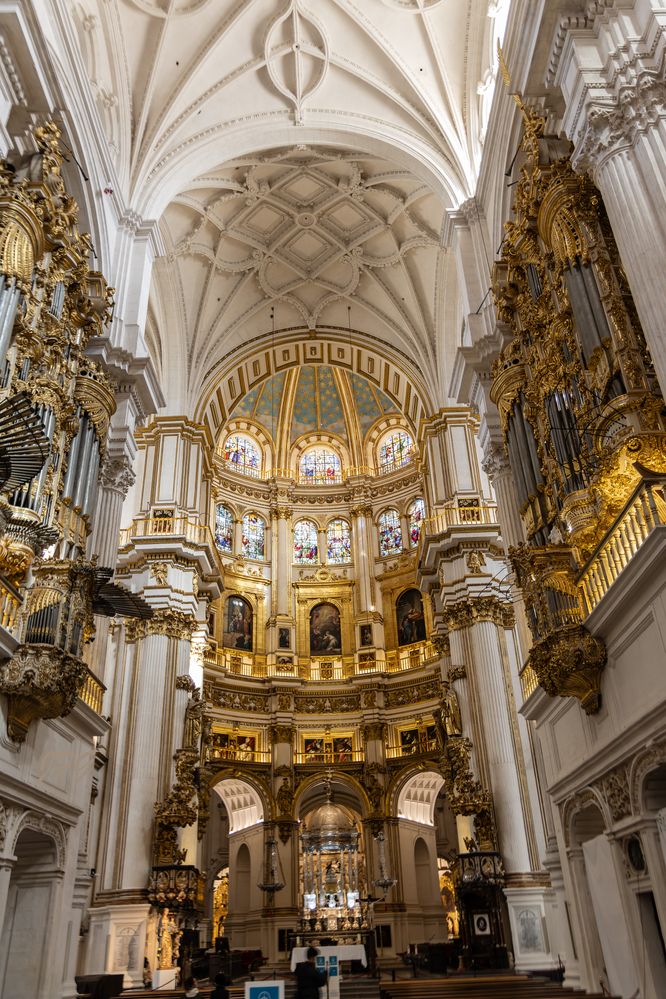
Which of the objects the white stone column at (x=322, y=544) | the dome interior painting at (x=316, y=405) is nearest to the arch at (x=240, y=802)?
the white stone column at (x=322, y=544)

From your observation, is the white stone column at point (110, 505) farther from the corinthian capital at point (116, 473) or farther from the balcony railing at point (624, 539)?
the balcony railing at point (624, 539)

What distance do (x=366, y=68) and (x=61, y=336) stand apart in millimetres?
13060

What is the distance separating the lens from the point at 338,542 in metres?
34.2

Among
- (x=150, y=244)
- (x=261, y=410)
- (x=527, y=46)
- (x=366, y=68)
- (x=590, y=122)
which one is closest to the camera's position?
(x=590, y=122)

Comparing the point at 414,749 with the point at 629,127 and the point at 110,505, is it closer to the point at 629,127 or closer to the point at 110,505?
the point at 110,505

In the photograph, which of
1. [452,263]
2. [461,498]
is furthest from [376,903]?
[452,263]

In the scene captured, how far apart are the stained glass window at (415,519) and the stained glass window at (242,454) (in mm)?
6899

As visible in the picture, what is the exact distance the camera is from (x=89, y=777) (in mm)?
12812

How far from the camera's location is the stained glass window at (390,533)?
33.1 meters

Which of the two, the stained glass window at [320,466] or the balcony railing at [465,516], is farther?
the stained glass window at [320,466]

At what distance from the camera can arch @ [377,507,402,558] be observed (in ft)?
108

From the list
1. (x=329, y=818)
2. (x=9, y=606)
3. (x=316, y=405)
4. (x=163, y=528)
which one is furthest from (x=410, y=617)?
(x=9, y=606)

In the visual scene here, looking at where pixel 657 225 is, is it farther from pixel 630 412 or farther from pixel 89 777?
pixel 89 777

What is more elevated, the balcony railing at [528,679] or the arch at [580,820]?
the balcony railing at [528,679]
